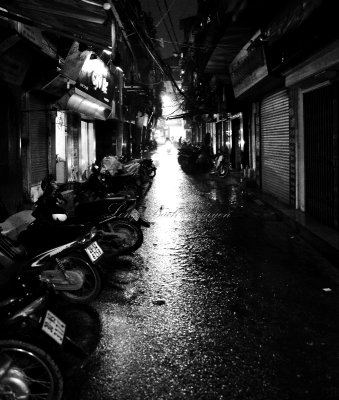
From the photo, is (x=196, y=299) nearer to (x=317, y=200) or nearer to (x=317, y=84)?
(x=317, y=200)

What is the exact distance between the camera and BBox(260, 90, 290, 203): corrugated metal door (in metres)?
13.4

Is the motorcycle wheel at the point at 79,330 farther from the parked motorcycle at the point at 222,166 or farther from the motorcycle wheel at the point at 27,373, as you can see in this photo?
the parked motorcycle at the point at 222,166

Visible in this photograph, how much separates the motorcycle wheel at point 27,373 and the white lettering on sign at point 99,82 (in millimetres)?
14764

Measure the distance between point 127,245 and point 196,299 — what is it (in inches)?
103

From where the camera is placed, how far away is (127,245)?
781cm

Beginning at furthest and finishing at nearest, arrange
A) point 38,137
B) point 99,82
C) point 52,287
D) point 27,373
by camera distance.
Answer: point 99,82 < point 38,137 < point 52,287 < point 27,373

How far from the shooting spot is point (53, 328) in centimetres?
310

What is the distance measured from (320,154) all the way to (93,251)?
6974mm

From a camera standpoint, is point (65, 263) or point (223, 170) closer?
point (65, 263)

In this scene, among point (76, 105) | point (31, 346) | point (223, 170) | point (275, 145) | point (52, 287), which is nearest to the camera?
point (31, 346)

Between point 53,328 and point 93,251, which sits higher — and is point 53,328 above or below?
below

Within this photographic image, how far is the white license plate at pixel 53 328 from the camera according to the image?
3033mm

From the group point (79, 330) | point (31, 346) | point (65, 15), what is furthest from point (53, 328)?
point (65, 15)

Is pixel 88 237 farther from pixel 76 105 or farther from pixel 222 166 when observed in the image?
pixel 222 166
